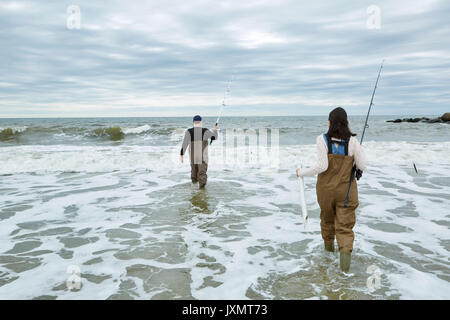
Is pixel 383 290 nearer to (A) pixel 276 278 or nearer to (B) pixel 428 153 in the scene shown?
(A) pixel 276 278

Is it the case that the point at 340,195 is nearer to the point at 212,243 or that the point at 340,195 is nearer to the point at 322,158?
the point at 322,158

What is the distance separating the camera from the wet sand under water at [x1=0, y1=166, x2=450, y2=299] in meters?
3.67

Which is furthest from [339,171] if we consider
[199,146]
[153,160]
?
[153,160]

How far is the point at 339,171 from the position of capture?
366 centimetres

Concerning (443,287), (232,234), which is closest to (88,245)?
(232,234)

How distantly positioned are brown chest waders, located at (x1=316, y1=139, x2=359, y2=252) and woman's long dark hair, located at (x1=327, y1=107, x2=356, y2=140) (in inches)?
3.7

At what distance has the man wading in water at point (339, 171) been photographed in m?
3.59

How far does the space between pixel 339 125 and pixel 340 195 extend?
83 centimetres

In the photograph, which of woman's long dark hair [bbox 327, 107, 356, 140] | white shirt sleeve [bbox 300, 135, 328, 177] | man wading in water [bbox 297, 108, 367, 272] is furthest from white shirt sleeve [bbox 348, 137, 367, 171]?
white shirt sleeve [bbox 300, 135, 328, 177]

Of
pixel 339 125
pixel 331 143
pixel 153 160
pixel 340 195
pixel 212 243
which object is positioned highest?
pixel 339 125

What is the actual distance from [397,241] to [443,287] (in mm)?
1394

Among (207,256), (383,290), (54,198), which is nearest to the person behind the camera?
(383,290)

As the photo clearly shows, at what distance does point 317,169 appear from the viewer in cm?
364

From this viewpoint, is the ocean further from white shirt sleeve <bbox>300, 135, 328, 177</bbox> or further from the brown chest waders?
white shirt sleeve <bbox>300, 135, 328, 177</bbox>
